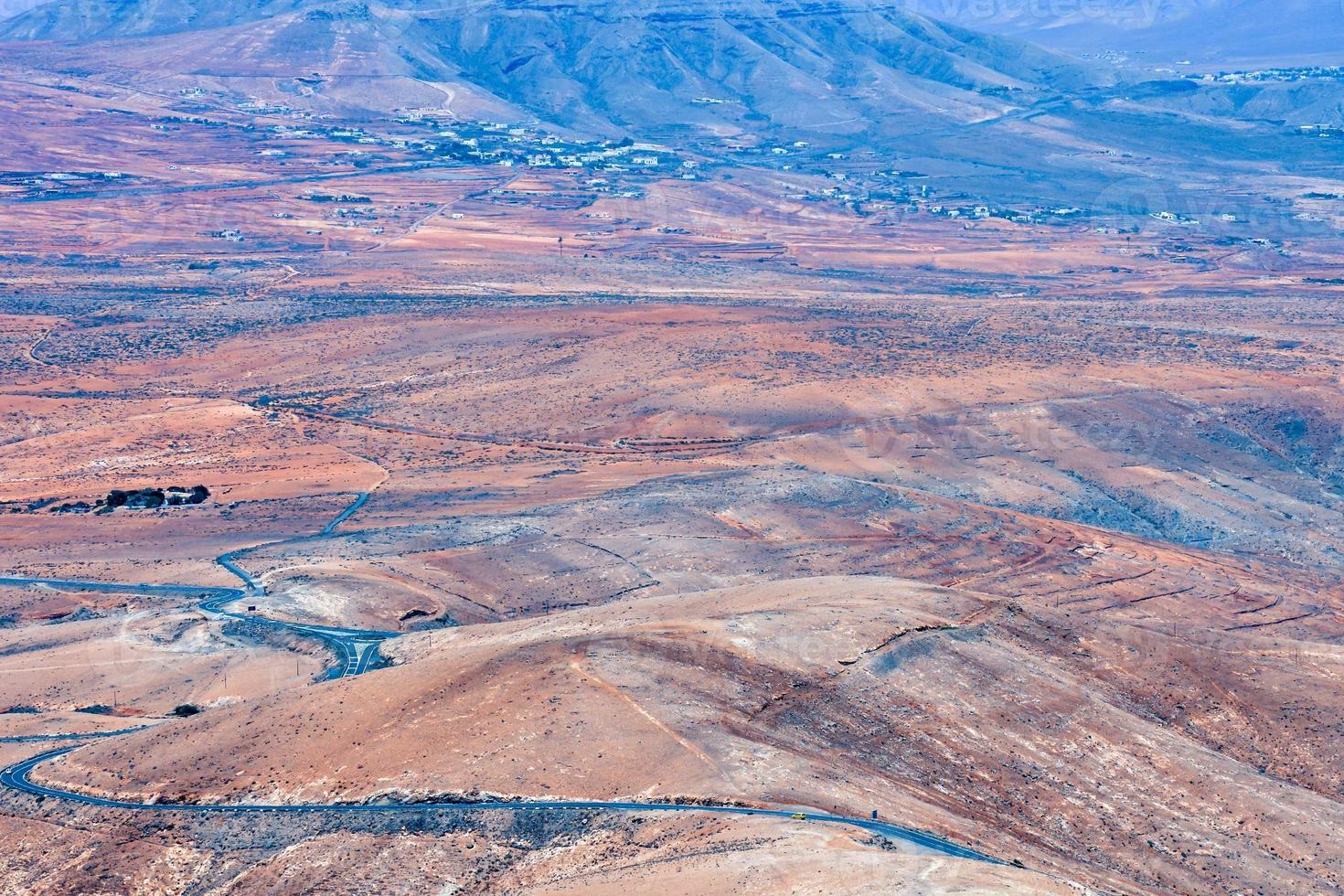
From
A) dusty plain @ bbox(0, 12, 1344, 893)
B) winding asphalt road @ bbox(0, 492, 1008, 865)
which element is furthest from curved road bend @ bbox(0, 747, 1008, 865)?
dusty plain @ bbox(0, 12, 1344, 893)

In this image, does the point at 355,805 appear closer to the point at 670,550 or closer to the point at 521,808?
the point at 521,808

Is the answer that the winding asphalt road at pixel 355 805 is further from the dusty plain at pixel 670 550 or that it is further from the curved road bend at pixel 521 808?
the dusty plain at pixel 670 550

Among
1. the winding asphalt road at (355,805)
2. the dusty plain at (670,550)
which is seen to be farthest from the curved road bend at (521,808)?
the dusty plain at (670,550)

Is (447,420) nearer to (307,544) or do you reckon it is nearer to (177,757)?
(307,544)

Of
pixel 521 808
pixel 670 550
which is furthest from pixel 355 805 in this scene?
pixel 670 550

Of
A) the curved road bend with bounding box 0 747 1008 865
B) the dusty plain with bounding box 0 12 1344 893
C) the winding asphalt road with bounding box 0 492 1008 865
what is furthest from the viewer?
the dusty plain with bounding box 0 12 1344 893

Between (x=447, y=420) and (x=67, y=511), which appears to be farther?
(x=447, y=420)

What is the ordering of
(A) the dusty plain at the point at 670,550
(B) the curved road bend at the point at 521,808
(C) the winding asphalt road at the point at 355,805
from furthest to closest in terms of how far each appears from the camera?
(A) the dusty plain at the point at 670,550 < (C) the winding asphalt road at the point at 355,805 < (B) the curved road bend at the point at 521,808

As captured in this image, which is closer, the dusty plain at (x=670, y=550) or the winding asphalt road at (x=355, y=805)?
the winding asphalt road at (x=355, y=805)

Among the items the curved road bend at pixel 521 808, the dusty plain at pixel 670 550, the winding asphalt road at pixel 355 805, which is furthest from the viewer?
the dusty plain at pixel 670 550

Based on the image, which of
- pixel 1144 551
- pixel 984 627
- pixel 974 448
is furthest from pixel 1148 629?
pixel 974 448

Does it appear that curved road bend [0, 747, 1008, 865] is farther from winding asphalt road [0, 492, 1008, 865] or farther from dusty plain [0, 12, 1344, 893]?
dusty plain [0, 12, 1344, 893]
